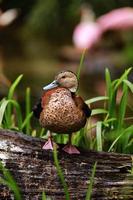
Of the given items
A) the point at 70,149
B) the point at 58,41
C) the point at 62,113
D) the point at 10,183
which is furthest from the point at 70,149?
the point at 58,41

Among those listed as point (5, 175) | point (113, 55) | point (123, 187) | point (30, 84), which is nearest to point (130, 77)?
point (123, 187)

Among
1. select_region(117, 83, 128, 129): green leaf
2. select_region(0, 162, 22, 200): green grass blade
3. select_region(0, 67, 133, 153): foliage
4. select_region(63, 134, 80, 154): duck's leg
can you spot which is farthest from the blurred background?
select_region(0, 162, 22, 200): green grass blade

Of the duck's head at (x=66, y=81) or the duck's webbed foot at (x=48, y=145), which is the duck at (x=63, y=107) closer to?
the duck's head at (x=66, y=81)

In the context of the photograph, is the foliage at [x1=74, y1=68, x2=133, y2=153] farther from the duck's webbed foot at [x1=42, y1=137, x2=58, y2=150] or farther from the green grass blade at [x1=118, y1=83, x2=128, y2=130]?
the duck's webbed foot at [x1=42, y1=137, x2=58, y2=150]

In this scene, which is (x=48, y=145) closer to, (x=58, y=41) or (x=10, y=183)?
(x=10, y=183)

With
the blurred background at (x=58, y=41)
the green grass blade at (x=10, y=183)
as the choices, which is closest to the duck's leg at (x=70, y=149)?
the green grass blade at (x=10, y=183)

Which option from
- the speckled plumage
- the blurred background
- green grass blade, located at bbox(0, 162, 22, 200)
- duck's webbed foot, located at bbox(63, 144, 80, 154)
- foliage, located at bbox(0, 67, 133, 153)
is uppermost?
the blurred background

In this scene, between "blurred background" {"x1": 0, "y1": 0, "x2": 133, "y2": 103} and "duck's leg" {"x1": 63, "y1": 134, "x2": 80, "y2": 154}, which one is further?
"blurred background" {"x1": 0, "y1": 0, "x2": 133, "y2": 103}

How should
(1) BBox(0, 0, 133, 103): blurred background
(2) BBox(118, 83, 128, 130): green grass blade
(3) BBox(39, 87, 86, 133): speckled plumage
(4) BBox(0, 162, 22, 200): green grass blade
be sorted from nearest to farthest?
(4) BBox(0, 162, 22, 200): green grass blade < (3) BBox(39, 87, 86, 133): speckled plumage < (2) BBox(118, 83, 128, 130): green grass blade < (1) BBox(0, 0, 133, 103): blurred background

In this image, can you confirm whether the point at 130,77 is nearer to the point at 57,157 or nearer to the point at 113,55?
the point at 57,157
